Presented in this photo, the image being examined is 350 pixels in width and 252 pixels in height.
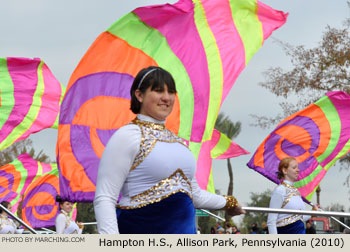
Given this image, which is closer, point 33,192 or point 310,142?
point 310,142

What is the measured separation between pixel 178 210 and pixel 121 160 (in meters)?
0.36

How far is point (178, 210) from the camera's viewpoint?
3.18m

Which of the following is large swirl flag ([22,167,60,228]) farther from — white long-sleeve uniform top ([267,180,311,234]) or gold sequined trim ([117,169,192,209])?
gold sequined trim ([117,169,192,209])

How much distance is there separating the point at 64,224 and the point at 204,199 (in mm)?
8215

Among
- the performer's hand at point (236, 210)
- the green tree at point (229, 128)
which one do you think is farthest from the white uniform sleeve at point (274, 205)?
the green tree at point (229, 128)

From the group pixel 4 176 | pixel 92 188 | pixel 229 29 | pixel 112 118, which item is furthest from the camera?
pixel 4 176

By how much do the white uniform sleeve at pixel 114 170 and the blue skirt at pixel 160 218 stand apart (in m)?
0.13

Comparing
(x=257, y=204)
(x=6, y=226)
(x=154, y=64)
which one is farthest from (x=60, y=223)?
(x=257, y=204)

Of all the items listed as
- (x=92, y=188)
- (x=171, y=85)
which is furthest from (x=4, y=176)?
(x=171, y=85)

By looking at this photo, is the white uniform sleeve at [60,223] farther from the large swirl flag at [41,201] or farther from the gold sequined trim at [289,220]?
the gold sequined trim at [289,220]

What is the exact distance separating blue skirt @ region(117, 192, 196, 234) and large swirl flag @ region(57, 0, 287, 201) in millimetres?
2148

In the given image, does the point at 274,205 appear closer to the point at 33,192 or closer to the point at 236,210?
the point at 236,210

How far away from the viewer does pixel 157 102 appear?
130 inches

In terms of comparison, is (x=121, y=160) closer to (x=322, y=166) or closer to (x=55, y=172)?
(x=322, y=166)
